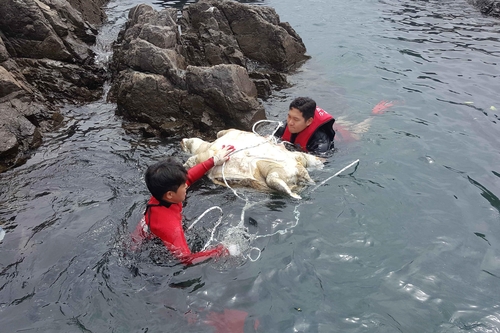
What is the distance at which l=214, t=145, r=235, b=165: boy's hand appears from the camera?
5.84 metres

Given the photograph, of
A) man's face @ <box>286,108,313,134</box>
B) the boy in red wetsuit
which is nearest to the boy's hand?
the boy in red wetsuit

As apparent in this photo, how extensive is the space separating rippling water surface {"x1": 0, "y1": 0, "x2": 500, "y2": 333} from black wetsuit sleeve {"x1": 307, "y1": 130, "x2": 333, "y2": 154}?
0.34 meters

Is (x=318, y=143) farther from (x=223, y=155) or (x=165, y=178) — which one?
(x=165, y=178)

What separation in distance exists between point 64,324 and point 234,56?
8.02m

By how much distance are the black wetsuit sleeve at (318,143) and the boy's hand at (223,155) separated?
1.77 meters

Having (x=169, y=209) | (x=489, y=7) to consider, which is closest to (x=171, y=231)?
(x=169, y=209)

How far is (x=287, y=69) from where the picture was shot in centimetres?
1175

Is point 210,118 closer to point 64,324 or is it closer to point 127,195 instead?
point 127,195

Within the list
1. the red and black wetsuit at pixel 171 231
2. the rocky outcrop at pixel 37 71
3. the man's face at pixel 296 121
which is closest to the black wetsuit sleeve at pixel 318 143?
the man's face at pixel 296 121

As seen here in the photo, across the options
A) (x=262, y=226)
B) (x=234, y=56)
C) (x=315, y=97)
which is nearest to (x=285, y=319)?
(x=262, y=226)

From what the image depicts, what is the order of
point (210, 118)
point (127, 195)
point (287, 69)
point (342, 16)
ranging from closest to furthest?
point (127, 195)
point (210, 118)
point (287, 69)
point (342, 16)

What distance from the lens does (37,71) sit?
909 cm

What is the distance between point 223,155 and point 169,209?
1456 millimetres

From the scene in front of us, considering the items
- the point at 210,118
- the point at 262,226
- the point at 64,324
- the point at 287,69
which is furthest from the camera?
the point at 287,69
